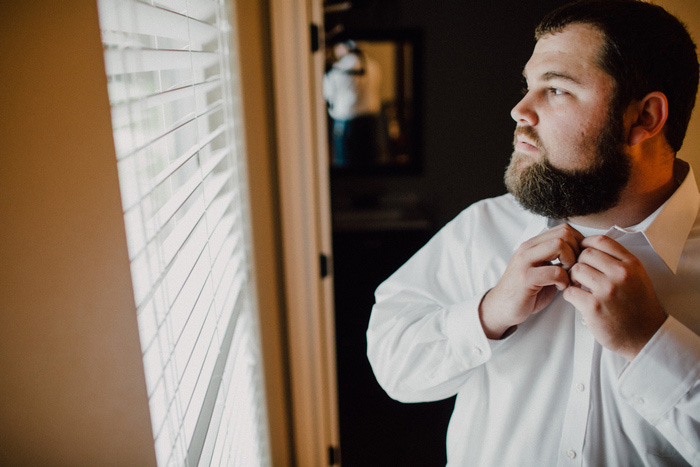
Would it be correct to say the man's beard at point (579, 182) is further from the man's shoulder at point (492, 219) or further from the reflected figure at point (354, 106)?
the reflected figure at point (354, 106)

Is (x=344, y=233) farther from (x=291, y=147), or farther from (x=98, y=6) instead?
(x=98, y=6)

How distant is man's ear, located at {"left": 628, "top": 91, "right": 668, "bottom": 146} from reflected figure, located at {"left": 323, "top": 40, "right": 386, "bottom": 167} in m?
2.28

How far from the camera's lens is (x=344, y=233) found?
9.67 ft

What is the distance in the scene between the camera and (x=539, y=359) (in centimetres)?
99

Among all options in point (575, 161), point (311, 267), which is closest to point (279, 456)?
point (311, 267)

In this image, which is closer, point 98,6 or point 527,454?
point 98,6

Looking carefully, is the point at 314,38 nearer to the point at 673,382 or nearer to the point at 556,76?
the point at 556,76

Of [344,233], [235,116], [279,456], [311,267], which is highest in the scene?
[235,116]

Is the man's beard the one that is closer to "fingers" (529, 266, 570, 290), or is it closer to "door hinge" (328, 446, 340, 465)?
"fingers" (529, 266, 570, 290)

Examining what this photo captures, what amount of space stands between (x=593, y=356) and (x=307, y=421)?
1153 mm

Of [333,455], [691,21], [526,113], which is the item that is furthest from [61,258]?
[333,455]

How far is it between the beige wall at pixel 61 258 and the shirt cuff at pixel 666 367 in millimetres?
799

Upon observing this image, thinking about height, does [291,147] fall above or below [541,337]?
above

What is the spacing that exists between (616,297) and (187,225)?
2.45 ft
